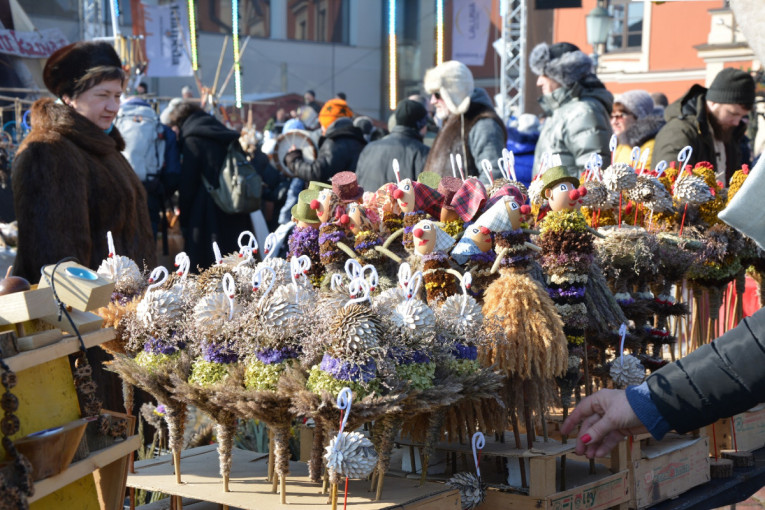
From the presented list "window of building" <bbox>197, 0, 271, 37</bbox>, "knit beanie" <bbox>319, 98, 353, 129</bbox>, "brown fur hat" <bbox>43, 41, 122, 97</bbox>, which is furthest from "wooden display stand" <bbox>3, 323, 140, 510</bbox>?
"window of building" <bbox>197, 0, 271, 37</bbox>

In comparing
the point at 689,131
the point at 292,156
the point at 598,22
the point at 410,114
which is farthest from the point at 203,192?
the point at 598,22

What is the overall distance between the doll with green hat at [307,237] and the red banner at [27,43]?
13.9m

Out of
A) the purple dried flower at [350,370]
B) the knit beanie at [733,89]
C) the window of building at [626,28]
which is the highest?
the window of building at [626,28]

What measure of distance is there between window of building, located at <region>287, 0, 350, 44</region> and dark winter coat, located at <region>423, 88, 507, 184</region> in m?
23.3

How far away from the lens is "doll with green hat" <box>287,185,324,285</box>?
9.04 feet

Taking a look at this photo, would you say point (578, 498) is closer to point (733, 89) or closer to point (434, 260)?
point (434, 260)

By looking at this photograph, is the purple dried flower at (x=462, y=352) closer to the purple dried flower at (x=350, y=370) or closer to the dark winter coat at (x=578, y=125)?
the purple dried flower at (x=350, y=370)

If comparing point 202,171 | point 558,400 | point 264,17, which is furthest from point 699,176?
point 264,17

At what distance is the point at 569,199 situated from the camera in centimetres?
261

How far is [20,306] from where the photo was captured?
5.16ft

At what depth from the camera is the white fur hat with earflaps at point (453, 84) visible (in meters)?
4.63

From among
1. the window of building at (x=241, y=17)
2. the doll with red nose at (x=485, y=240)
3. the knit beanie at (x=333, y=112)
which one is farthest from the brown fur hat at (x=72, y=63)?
the window of building at (x=241, y=17)

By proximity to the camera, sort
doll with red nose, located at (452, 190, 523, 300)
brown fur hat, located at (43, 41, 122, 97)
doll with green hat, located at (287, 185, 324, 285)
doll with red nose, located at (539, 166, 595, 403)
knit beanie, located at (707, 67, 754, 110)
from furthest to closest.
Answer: knit beanie, located at (707, 67, 754, 110) → brown fur hat, located at (43, 41, 122, 97) → doll with green hat, located at (287, 185, 324, 285) → doll with red nose, located at (539, 166, 595, 403) → doll with red nose, located at (452, 190, 523, 300)

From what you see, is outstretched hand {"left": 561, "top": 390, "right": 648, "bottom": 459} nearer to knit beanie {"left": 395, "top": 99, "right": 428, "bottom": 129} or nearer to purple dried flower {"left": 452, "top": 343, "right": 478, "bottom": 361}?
purple dried flower {"left": 452, "top": 343, "right": 478, "bottom": 361}
